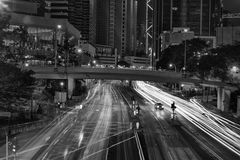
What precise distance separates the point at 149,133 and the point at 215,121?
17.2m

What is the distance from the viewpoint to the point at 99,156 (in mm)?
38812

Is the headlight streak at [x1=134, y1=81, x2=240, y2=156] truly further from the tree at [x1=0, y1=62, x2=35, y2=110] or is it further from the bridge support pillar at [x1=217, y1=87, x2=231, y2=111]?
the tree at [x1=0, y1=62, x2=35, y2=110]

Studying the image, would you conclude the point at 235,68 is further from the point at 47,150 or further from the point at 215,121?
the point at 47,150

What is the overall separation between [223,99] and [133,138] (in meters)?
45.0

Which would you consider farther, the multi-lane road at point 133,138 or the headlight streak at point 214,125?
the headlight streak at point 214,125

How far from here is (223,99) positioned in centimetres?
8912

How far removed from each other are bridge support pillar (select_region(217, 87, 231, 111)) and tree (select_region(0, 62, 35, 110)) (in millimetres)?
46460

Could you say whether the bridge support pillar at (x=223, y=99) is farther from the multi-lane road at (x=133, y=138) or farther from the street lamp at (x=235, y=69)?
the multi-lane road at (x=133, y=138)

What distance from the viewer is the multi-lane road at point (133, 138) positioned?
40062mm

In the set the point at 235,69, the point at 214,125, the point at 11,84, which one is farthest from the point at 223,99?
the point at 11,84

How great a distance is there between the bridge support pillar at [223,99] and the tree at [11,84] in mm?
46460

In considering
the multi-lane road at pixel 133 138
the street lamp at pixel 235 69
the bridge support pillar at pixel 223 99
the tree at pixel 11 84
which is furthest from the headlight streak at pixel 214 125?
the tree at pixel 11 84


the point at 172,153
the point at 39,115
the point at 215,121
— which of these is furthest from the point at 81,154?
the point at 215,121

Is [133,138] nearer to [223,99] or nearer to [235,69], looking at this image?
[223,99]
